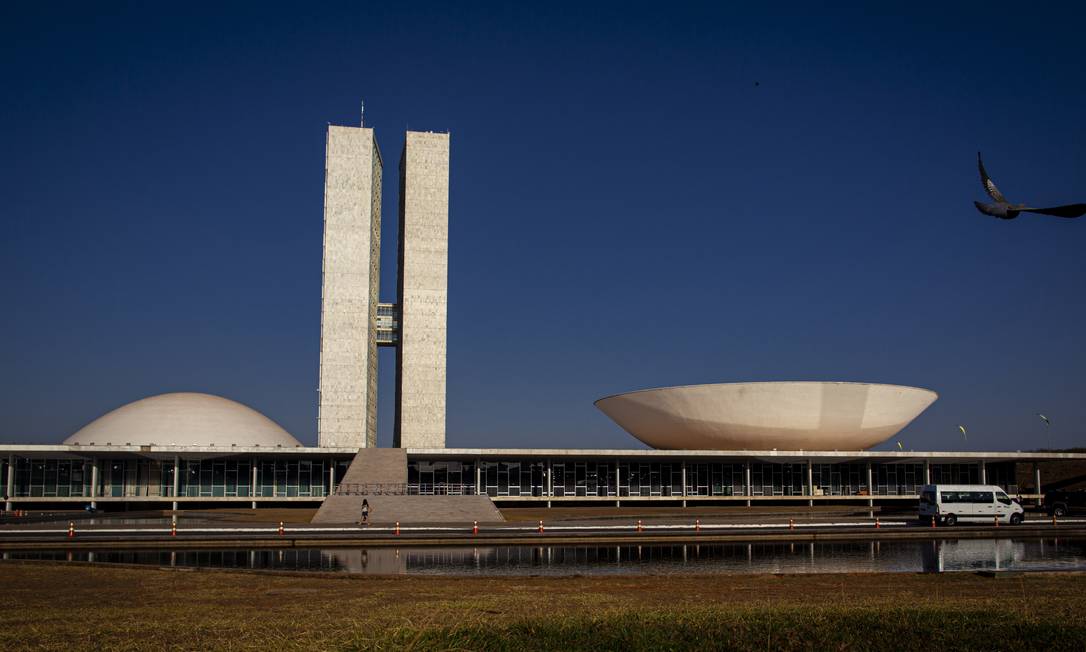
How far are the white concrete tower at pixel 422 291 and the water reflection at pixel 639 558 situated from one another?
38400 millimetres

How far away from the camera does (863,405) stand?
181ft

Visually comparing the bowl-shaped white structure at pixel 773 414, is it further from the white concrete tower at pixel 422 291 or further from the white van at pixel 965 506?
the white van at pixel 965 506

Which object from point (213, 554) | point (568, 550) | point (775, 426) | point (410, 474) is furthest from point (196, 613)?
point (775, 426)

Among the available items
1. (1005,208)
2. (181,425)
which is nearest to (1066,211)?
(1005,208)

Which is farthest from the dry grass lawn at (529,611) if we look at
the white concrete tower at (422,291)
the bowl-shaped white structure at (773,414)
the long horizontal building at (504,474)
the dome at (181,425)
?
the white concrete tower at (422,291)

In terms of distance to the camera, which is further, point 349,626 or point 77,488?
point 77,488

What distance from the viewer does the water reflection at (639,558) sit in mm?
19219

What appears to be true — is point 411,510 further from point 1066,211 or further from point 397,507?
point 1066,211

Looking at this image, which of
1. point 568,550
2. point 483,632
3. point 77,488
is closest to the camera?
point 483,632

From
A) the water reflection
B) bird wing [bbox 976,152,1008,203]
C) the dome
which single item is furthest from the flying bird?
the dome

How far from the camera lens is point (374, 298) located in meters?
65.9

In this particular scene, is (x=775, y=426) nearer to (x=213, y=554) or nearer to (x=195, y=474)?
(x=195, y=474)

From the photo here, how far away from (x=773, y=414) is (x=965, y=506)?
65.4 ft

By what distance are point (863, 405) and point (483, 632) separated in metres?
50.9
